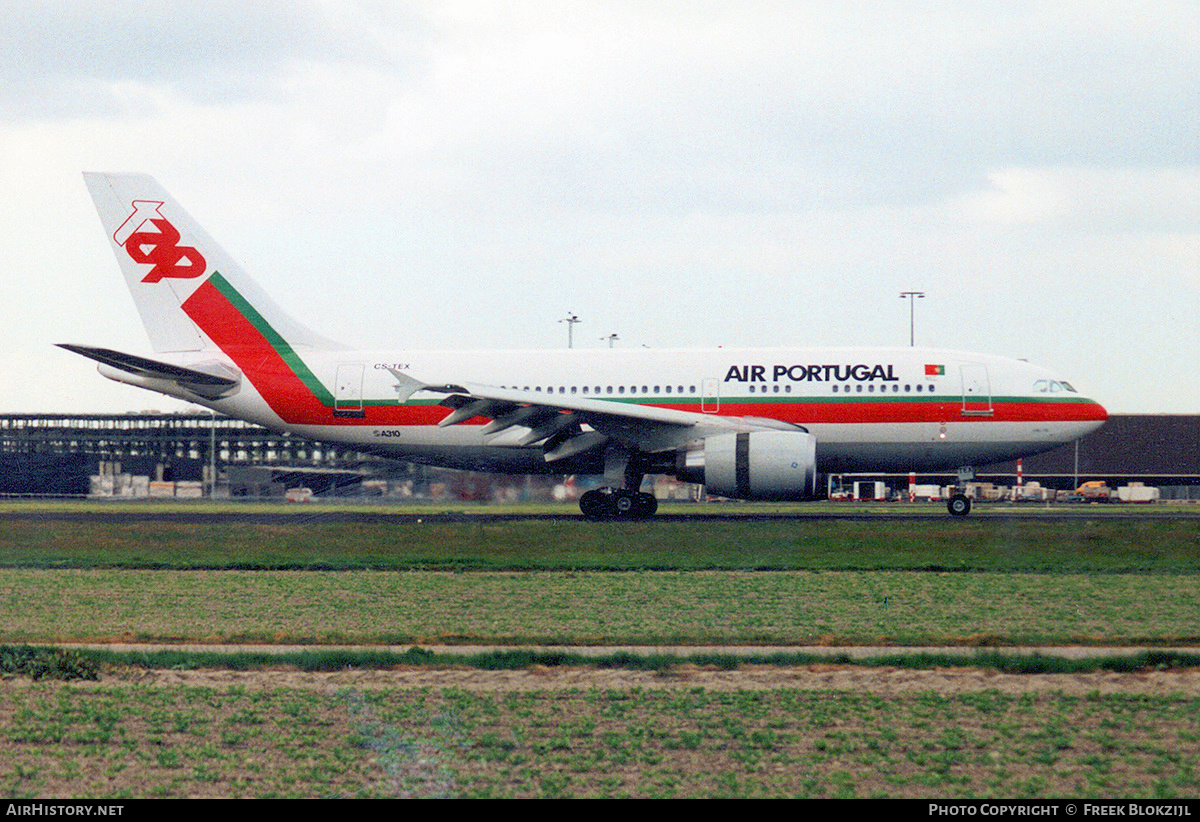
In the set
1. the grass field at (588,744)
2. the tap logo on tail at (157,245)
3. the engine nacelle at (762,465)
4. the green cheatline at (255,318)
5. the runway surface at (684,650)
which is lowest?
the grass field at (588,744)

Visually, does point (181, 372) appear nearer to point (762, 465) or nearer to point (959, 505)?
point (762, 465)

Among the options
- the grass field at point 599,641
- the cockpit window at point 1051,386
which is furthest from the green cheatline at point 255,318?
the cockpit window at point 1051,386

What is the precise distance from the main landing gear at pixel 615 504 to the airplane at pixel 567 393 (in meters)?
0.05

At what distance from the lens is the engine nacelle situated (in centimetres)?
2541

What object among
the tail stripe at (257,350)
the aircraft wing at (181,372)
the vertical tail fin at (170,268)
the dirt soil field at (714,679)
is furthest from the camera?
the vertical tail fin at (170,268)

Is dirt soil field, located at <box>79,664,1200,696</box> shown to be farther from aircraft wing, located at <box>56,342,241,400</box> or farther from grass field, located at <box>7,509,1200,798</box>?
aircraft wing, located at <box>56,342,241,400</box>

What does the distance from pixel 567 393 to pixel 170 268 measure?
440 inches

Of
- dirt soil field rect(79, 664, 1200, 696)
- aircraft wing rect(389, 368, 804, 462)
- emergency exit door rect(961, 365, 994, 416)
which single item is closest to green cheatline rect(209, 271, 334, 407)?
aircraft wing rect(389, 368, 804, 462)

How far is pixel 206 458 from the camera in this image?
69.6 metres

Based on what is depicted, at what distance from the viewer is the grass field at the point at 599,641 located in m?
6.26

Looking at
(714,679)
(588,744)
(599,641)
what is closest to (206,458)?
(599,641)

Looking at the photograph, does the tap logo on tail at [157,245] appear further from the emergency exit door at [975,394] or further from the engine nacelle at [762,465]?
the emergency exit door at [975,394]

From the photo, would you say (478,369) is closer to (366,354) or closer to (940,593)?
(366,354)
